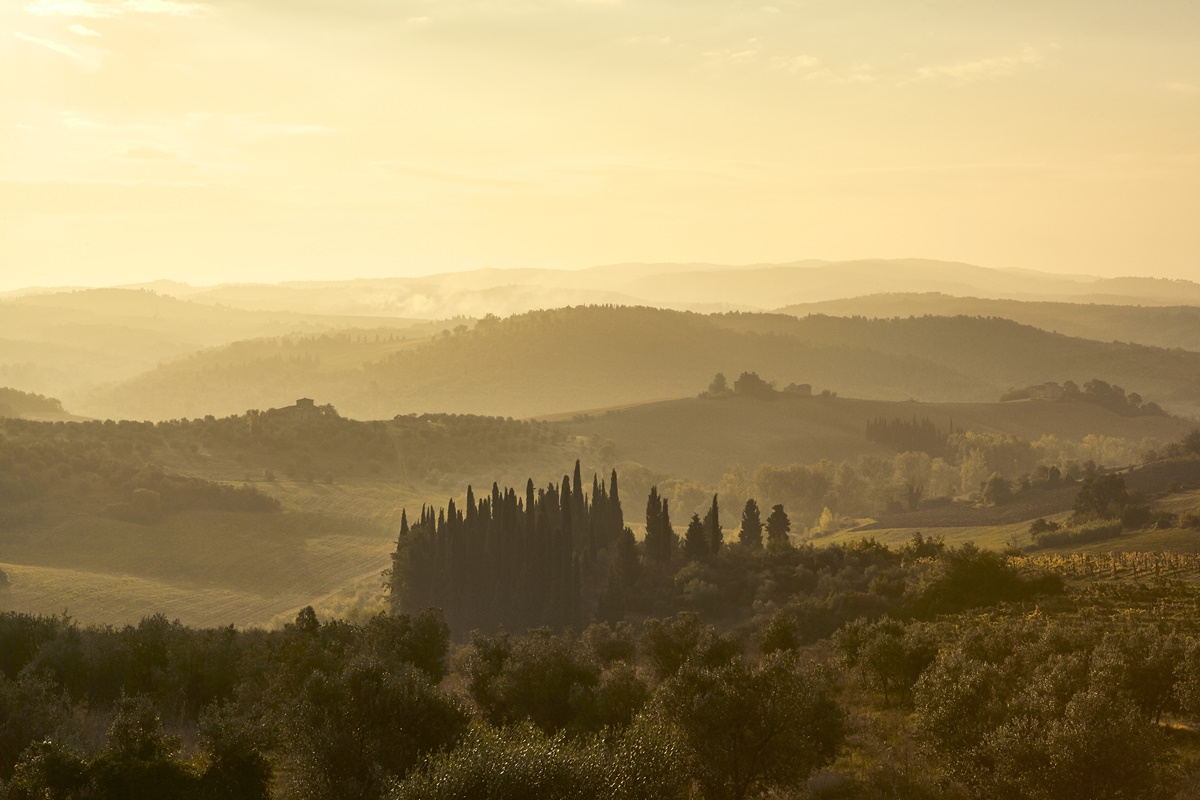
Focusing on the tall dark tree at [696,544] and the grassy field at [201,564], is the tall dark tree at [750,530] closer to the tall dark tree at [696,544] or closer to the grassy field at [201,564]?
the tall dark tree at [696,544]

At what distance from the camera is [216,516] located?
164 m

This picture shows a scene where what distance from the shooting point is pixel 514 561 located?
10838 cm

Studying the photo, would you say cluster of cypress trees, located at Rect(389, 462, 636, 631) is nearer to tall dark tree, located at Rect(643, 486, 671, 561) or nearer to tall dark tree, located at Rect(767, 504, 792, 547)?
tall dark tree, located at Rect(643, 486, 671, 561)

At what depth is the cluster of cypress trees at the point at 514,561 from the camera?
103 m

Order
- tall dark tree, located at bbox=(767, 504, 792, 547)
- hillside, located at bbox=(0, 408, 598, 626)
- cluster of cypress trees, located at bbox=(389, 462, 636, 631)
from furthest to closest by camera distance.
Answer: hillside, located at bbox=(0, 408, 598, 626) → tall dark tree, located at bbox=(767, 504, 792, 547) → cluster of cypress trees, located at bbox=(389, 462, 636, 631)

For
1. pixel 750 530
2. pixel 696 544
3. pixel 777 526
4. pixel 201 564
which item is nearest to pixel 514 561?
pixel 696 544

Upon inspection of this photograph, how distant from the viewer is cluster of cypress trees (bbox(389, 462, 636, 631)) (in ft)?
339

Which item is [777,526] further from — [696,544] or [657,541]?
[657,541]

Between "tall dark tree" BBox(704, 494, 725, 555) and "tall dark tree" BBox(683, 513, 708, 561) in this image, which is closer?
"tall dark tree" BBox(683, 513, 708, 561)

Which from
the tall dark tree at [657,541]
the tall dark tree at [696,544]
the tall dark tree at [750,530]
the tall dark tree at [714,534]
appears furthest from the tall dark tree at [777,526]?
the tall dark tree at [657,541]

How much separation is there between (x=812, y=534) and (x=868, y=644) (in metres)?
128

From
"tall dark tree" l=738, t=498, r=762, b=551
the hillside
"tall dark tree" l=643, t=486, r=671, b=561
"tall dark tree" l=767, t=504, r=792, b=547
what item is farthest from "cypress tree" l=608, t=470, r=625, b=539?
the hillside

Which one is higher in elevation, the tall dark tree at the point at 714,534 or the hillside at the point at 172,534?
the tall dark tree at the point at 714,534

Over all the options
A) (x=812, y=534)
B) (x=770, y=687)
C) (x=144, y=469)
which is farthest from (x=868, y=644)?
(x=144, y=469)
